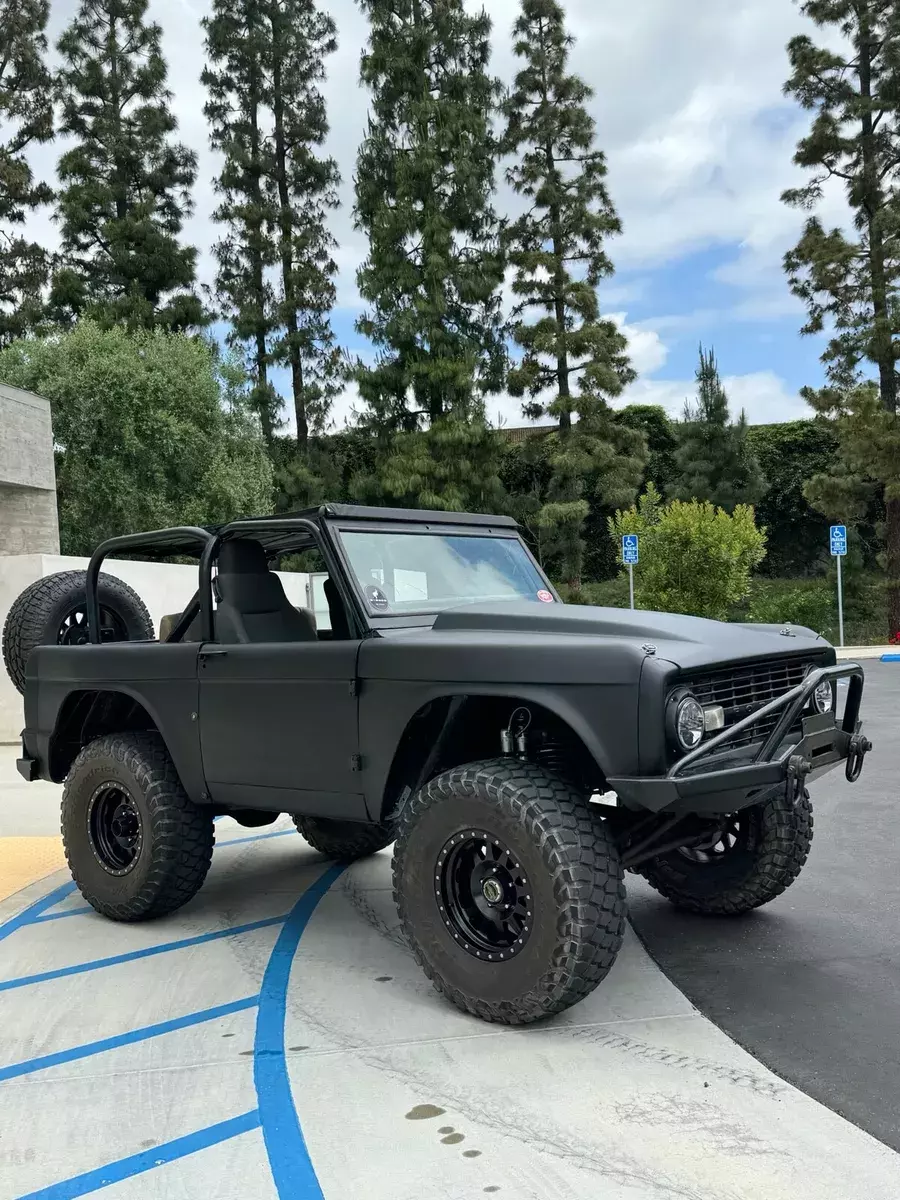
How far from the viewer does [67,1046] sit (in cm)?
373

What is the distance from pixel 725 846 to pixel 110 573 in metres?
10.8

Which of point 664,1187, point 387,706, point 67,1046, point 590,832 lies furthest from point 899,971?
point 67,1046

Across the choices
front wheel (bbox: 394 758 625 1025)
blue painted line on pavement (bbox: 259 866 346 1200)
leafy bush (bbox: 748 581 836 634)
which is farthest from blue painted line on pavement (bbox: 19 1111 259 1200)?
leafy bush (bbox: 748 581 836 634)

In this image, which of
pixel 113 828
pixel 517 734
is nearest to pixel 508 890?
pixel 517 734

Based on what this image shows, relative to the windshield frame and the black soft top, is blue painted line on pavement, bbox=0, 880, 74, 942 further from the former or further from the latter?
the windshield frame

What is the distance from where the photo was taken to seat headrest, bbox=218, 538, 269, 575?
16.2 ft

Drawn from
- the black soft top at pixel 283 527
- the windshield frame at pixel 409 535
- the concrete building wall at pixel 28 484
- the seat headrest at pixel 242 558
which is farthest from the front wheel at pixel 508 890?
the concrete building wall at pixel 28 484

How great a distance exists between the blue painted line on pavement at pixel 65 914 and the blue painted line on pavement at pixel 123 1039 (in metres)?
1.69

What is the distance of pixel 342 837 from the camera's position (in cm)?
630

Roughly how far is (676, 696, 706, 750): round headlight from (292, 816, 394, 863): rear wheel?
2.92 meters

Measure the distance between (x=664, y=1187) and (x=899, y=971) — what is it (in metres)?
2.02

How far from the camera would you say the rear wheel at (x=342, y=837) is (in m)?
6.19

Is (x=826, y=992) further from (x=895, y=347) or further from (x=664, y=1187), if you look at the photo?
(x=895, y=347)

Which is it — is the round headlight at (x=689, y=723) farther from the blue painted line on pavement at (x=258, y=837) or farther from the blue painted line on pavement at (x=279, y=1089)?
the blue painted line on pavement at (x=258, y=837)
